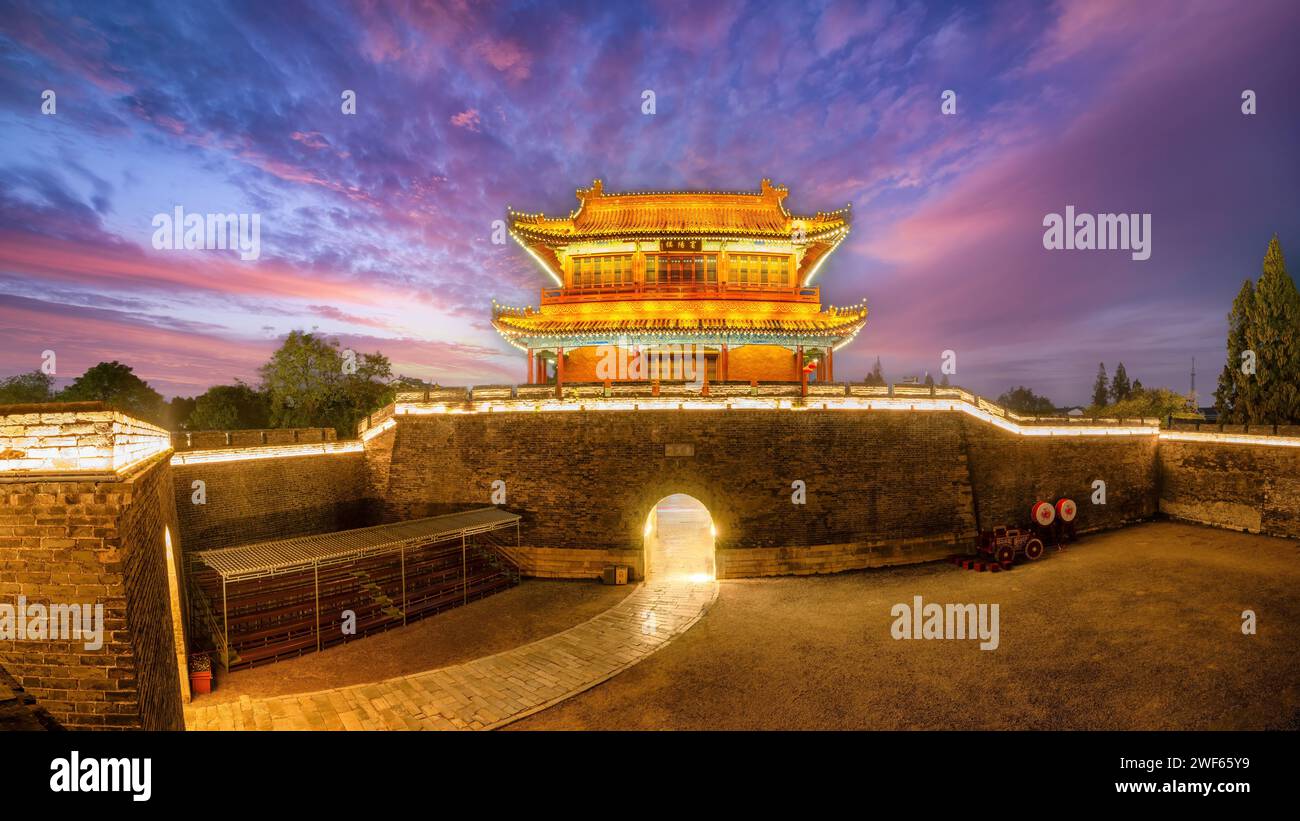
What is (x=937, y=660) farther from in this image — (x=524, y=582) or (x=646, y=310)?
(x=646, y=310)

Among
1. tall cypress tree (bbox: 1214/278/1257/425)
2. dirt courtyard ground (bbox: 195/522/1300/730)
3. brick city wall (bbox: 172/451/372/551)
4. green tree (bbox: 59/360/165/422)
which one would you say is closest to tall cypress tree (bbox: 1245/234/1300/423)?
tall cypress tree (bbox: 1214/278/1257/425)

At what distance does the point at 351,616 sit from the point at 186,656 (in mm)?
2968

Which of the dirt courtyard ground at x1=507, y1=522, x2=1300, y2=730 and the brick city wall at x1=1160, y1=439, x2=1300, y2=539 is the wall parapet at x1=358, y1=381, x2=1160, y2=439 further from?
the brick city wall at x1=1160, y1=439, x2=1300, y2=539

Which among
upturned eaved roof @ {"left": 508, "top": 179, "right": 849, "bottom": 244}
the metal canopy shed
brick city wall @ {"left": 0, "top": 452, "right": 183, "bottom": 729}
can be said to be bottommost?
the metal canopy shed

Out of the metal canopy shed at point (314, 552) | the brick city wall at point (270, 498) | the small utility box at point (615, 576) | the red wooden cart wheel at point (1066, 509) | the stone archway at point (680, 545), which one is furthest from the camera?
the red wooden cart wheel at point (1066, 509)

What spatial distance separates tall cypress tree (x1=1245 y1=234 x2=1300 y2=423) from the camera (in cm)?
1791

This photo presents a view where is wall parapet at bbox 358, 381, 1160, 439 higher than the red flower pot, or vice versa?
wall parapet at bbox 358, 381, 1160, 439

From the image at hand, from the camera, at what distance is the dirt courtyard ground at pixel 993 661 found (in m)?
7.69

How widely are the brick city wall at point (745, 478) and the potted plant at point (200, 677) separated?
712 cm

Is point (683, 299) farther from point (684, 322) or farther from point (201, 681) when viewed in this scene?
point (201, 681)

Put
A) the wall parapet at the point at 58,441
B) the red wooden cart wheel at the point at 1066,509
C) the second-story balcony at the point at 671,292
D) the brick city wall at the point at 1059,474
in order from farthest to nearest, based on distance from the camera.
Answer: the second-story balcony at the point at 671,292 → the red wooden cart wheel at the point at 1066,509 → the brick city wall at the point at 1059,474 → the wall parapet at the point at 58,441

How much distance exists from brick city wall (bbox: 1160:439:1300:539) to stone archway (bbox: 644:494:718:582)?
754 inches

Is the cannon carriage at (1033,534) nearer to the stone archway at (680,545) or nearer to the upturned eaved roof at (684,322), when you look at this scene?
the upturned eaved roof at (684,322)

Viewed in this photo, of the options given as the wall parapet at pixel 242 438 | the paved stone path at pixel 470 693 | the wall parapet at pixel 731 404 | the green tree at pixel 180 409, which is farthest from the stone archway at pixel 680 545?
the green tree at pixel 180 409
